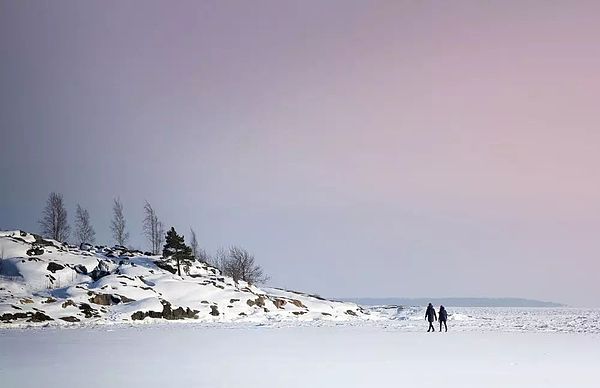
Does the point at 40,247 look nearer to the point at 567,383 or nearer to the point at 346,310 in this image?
the point at 346,310

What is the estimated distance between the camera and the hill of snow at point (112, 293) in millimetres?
51000

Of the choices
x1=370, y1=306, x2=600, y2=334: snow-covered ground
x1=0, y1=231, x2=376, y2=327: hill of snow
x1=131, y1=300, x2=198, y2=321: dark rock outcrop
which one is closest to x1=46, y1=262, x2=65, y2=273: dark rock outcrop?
x1=0, y1=231, x2=376, y2=327: hill of snow

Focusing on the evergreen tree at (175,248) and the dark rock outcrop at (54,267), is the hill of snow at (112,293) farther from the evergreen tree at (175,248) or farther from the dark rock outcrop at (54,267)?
the evergreen tree at (175,248)

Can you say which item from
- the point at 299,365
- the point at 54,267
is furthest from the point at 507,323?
the point at 54,267

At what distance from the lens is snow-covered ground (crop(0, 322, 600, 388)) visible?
13.3 metres

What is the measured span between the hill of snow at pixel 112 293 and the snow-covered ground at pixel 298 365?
1071 inches

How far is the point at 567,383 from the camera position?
41.8 ft

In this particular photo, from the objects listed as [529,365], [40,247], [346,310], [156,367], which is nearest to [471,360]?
[529,365]

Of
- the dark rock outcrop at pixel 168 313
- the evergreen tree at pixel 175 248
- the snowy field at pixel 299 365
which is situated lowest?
the dark rock outcrop at pixel 168 313

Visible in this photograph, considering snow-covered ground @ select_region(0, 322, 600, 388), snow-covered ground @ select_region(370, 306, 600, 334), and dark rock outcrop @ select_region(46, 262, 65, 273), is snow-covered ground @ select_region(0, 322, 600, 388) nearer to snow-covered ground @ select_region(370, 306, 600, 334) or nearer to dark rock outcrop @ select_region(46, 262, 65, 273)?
snow-covered ground @ select_region(370, 306, 600, 334)

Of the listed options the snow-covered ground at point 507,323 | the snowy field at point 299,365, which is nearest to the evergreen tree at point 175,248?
the snow-covered ground at point 507,323

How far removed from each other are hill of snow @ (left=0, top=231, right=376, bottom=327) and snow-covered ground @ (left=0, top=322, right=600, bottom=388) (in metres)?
27.2

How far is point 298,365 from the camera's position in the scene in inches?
659

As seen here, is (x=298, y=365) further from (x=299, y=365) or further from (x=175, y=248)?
(x=175, y=248)
